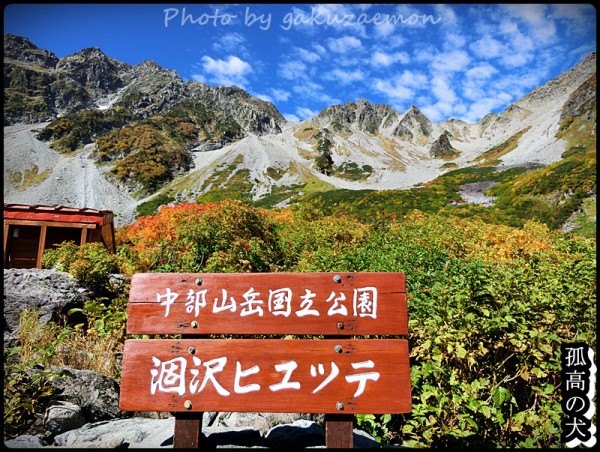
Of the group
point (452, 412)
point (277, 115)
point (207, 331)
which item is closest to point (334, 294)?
point (207, 331)

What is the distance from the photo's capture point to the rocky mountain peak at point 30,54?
422ft

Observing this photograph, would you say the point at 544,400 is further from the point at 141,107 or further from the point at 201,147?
the point at 141,107

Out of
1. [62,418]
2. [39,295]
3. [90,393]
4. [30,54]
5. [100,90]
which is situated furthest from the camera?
[100,90]

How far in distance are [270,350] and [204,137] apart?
101270 millimetres

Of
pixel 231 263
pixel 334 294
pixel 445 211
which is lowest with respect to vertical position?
pixel 334 294

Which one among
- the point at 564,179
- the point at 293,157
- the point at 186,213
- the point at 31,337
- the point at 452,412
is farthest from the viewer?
the point at 293,157

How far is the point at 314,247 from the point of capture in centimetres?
1015

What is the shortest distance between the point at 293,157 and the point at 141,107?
190ft

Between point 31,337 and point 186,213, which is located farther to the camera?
point 186,213

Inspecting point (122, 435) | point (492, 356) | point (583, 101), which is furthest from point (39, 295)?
point (583, 101)

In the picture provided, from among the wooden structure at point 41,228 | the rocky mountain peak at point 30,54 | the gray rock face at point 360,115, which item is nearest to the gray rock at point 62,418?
the wooden structure at point 41,228

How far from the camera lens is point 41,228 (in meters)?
9.13

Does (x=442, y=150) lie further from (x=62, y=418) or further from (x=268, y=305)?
(x=62, y=418)

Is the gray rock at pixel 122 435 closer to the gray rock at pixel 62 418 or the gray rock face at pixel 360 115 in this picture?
the gray rock at pixel 62 418
